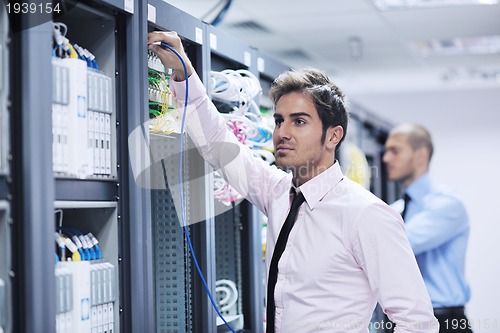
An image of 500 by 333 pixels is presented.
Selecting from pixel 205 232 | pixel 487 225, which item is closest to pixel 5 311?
pixel 205 232

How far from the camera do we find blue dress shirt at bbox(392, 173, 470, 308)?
338 centimetres

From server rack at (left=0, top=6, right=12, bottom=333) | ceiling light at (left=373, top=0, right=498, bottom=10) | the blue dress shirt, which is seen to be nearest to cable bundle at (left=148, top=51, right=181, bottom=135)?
server rack at (left=0, top=6, right=12, bottom=333)

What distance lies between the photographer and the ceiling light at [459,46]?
18.6 ft

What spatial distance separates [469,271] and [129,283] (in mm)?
6883

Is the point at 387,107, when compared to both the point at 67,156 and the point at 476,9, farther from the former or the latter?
the point at 67,156

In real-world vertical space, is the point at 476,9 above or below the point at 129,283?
above

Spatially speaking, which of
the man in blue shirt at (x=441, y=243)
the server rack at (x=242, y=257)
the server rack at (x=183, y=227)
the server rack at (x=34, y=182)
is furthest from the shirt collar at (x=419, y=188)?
the server rack at (x=34, y=182)

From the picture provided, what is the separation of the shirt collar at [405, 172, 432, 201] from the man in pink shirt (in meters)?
1.66

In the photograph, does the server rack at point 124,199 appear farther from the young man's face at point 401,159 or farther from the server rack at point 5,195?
the young man's face at point 401,159

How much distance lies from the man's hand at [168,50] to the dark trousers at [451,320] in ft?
6.64

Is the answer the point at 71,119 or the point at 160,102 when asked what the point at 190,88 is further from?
the point at 71,119

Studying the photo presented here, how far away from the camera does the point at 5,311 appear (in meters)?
1.37

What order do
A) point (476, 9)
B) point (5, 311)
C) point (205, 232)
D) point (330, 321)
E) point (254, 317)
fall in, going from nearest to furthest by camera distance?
1. point (5, 311)
2. point (330, 321)
3. point (205, 232)
4. point (254, 317)
5. point (476, 9)

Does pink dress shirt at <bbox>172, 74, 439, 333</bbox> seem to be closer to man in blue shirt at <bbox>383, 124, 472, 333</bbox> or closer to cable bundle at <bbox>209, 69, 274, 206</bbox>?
cable bundle at <bbox>209, 69, 274, 206</bbox>
